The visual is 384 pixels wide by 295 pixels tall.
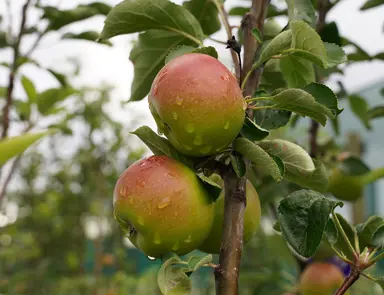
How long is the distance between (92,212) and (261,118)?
10.2ft

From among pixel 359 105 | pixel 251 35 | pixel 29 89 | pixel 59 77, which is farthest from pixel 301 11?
pixel 29 89

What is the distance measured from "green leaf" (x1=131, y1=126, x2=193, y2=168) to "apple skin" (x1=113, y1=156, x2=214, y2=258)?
30 millimetres

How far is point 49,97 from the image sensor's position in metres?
1.58

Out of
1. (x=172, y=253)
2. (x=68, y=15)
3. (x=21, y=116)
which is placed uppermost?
(x=172, y=253)

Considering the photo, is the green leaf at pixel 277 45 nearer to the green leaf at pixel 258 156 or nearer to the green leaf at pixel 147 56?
the green leaf at pixel 258 156

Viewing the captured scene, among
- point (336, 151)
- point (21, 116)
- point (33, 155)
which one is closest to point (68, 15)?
point (21, 116)

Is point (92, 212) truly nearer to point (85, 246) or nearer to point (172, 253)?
point (85, 246)

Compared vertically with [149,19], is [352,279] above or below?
below

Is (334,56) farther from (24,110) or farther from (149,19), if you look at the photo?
(24,110)

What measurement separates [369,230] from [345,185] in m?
A: 0.70

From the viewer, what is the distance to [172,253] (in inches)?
21.2

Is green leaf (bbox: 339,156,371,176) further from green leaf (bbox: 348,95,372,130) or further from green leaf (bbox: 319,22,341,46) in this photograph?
green leaf (bbox: 319,22,341,46)

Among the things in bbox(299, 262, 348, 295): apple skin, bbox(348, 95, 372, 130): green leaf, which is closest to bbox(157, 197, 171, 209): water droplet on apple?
bbox(299, 262, 348, 295): apple skin

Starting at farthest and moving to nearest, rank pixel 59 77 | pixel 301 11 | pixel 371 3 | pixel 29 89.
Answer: pixel 29 89 → pixel 59 77 → pixel 371 3 → pixel 301 11
